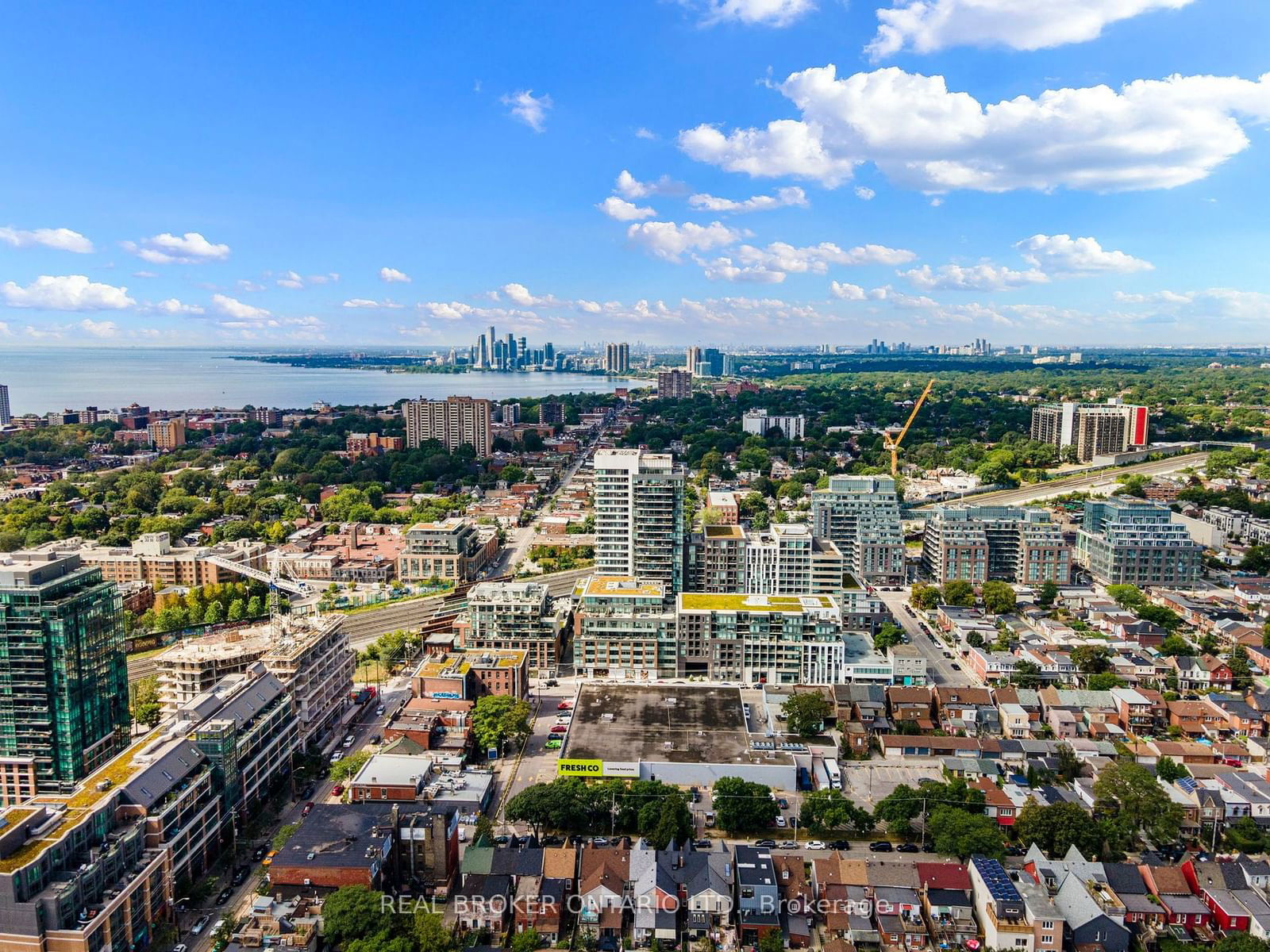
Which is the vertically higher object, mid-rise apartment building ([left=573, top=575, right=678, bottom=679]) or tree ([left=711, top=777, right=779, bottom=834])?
mid-rise apartment building ([left=573, top=575, right=678, bottom=679])

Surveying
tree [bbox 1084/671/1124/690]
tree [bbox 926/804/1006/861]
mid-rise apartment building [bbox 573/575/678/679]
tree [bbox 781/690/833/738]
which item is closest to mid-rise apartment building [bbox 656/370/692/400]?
mid-rise apartment building [bbox 573/575/678/679]

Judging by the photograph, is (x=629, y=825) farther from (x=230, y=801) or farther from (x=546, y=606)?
(x=546, y=606)

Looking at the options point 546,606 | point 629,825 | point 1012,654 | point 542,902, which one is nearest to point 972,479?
point 1012,654

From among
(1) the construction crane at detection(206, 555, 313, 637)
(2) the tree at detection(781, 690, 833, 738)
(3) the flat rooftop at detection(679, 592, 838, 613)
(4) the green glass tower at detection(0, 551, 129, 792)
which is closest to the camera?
(4) the green glass tower at detection(0, 551, 129, 792)

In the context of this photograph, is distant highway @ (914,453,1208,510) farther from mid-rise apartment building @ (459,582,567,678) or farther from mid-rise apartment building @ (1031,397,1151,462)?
mid-rise apartment building @ (459,582,567,678)

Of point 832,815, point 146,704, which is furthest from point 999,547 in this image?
point 146,704

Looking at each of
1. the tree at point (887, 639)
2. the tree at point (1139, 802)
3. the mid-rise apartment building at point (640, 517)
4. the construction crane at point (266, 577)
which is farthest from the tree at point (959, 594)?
the construction crane at point (266, 577)

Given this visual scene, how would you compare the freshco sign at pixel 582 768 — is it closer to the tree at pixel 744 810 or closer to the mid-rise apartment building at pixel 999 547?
the tree at pixel 744 810
